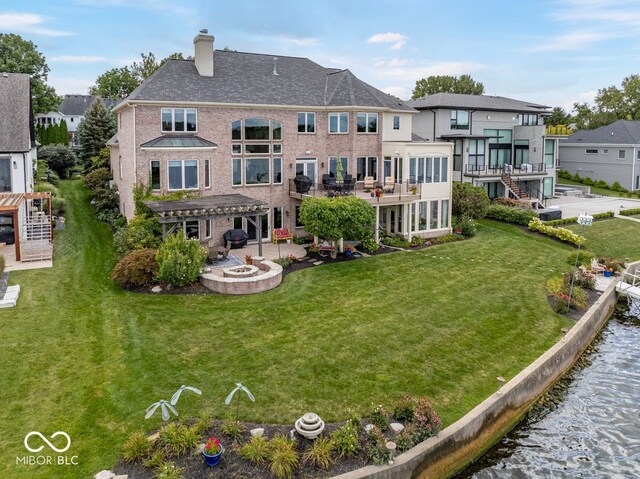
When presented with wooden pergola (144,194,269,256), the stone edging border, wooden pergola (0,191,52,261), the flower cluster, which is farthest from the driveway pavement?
wooden pergola (0,191,52,261)

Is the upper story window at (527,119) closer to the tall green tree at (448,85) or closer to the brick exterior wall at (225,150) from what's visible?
the brick exterior wall at (225,150)

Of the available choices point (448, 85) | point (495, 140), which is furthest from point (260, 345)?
point (448, 85)

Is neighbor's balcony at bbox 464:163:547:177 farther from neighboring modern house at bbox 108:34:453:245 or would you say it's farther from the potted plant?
the potted plant

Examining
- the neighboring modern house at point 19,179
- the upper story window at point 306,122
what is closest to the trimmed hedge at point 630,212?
the upper story window at point 306,122

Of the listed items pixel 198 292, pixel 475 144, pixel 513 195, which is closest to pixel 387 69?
pixel 475 144

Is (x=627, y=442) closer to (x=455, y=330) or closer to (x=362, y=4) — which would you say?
(x=455, y=330)

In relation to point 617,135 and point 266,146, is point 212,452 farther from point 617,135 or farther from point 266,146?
point 617,135
